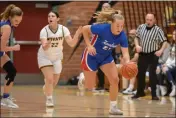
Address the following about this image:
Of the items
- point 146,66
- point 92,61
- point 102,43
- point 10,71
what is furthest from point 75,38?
point 146,66

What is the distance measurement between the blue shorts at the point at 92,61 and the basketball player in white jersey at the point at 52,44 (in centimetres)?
38

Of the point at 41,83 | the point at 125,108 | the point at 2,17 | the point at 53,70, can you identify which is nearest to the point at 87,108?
the point at 125,108

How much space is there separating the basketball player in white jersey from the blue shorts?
1.24 ft

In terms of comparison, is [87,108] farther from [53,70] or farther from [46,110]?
[53,70]

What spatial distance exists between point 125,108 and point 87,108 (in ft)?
2.80

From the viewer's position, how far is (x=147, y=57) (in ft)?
32.7

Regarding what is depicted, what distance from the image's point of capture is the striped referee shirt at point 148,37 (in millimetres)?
8977

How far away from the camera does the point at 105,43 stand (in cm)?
665

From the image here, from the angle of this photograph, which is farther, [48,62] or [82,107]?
[82,107]

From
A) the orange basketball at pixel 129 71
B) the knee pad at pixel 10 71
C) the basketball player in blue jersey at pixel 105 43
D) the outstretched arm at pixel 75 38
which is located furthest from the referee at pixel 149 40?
the orange basketball at pixel 129 71

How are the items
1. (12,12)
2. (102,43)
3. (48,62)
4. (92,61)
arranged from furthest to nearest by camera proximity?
(48,62) < (92,61) < (102,43) < (12,12)

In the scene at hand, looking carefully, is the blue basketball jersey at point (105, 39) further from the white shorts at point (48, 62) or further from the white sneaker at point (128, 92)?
the white sneaker at point (128, 92)

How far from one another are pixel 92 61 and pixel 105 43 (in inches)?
32.2

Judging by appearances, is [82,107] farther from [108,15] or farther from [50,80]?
[108,15]
